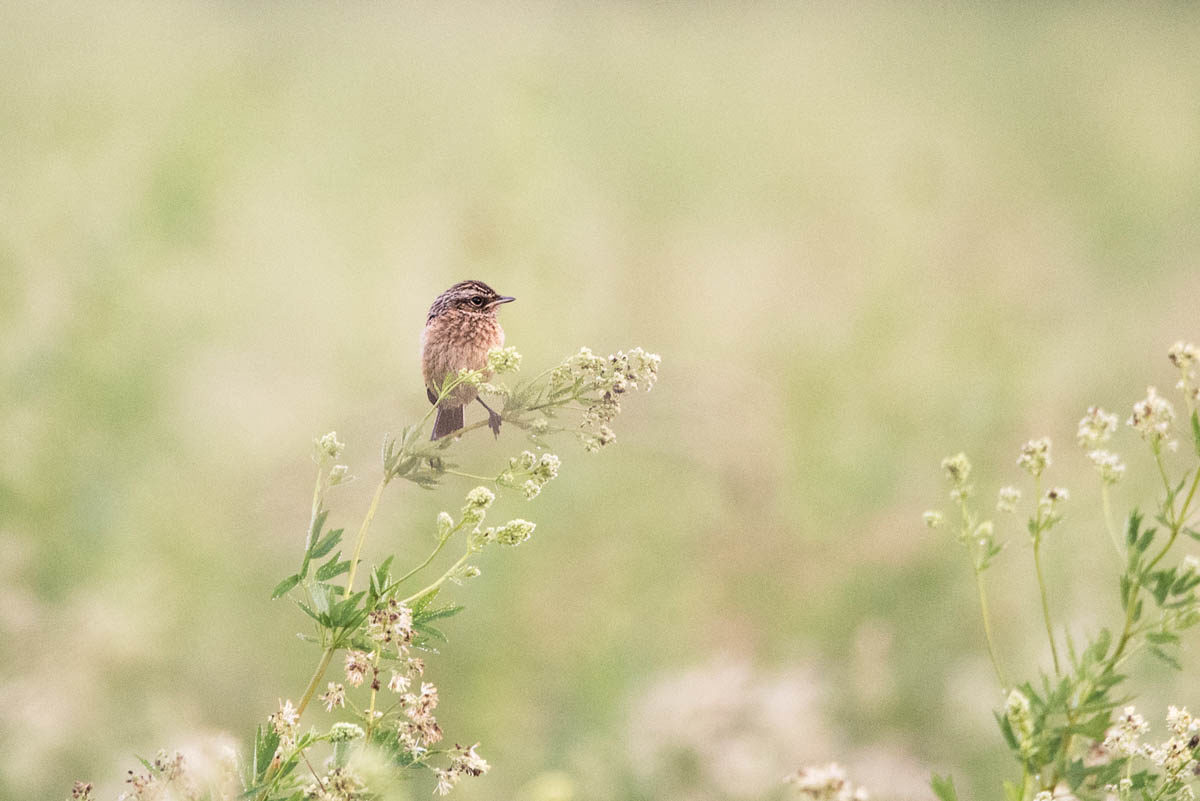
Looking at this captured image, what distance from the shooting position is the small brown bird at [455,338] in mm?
1528

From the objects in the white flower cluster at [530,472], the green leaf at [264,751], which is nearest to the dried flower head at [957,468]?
the white flower cluster at [530,472]

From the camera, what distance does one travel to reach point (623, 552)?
4711 mm

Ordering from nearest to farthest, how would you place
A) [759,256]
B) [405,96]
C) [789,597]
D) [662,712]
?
1. [662,712]
2. [789,597]
3. [759,256]
4. [405,96]

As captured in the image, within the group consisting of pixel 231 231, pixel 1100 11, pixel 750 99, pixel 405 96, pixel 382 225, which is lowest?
pixel 231 231

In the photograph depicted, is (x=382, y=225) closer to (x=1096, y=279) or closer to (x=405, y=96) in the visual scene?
(x=405, y=96)

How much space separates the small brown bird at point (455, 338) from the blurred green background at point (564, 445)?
0.48 feet

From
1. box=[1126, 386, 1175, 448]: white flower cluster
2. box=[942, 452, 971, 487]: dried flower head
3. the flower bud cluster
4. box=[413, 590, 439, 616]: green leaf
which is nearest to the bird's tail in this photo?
box=[413, 590, 439, 616]: green leaf

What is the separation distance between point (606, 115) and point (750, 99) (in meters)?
2.06

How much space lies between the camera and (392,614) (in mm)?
1101

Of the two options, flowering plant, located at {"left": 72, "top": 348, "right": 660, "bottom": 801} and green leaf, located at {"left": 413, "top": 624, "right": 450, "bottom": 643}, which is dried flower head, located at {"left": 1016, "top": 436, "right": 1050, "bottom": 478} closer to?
flowering plant, located at {"left": 72, "top": 348, "right": 660, "bottom": 801}

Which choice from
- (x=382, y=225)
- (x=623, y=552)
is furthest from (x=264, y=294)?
(x=623, y=552)

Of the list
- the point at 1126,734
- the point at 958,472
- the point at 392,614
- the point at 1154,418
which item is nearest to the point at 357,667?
the point at 392,614

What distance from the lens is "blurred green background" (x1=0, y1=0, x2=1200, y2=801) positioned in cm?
339

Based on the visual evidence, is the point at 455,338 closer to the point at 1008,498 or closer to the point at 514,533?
the point at 514,533
